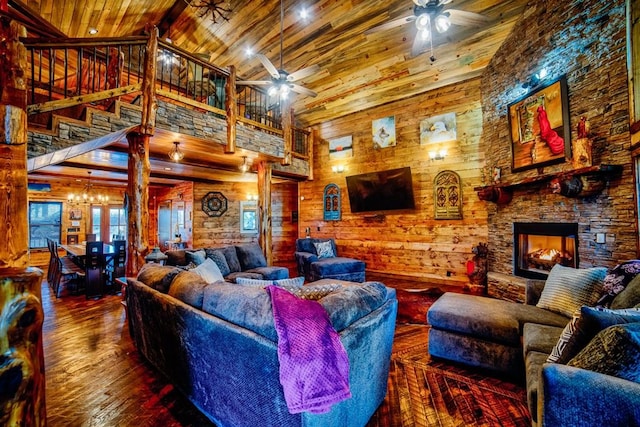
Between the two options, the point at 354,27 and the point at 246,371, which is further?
the point at 354,27

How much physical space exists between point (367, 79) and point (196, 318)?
5.85 metres

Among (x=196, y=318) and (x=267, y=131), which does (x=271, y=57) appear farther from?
(x=196, y=318)

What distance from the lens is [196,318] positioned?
1.67 m

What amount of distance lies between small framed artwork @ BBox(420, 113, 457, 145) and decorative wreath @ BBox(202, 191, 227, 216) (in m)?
6.07

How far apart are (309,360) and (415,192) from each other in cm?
524

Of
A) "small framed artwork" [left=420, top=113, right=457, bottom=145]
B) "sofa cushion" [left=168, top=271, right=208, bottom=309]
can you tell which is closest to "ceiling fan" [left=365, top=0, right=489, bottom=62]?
"small framed artwork" [left=420, top=113, right=457, bottom=145]

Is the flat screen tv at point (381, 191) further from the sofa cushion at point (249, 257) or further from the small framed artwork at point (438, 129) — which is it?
the sofa cushion at point (249, 257)

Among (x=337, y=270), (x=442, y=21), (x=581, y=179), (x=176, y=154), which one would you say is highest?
(x=442, y=21)

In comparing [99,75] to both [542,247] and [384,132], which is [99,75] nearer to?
[384,132]

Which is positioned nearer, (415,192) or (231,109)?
(231,109)

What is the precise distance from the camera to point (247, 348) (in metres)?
1.35

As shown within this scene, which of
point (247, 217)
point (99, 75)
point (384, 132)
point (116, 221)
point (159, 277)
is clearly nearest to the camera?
point (159, 277)

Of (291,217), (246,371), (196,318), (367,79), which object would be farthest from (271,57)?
(246,371)

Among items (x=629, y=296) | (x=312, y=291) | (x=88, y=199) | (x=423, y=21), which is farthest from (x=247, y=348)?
(x=88, y=199)
